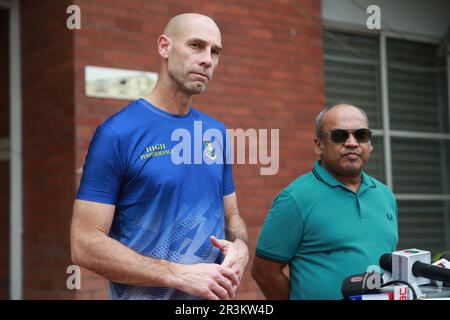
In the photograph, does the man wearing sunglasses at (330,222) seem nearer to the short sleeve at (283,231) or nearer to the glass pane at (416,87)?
the short sleeve at (283,231)

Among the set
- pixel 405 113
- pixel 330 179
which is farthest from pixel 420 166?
pixel 330 179

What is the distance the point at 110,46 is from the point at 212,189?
2.69 m

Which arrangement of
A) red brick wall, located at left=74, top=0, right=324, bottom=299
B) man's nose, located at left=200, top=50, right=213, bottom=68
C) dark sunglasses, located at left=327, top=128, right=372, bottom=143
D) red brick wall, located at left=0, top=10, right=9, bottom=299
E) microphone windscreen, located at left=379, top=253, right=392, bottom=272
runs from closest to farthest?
microphone windscreen, located at left=379, top=253, right=392, bottom=272
man's nose, located at left=200, top=50, right=213, bottom=68
dark sunglasses, located at left=327, top=128, right=372, bottom=143
red brick wall, located at left=74, top=0, right=324, bottom=299
red brick wall, located at left=0, top=10, right=9, bottom=299

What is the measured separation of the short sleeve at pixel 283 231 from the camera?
318cm

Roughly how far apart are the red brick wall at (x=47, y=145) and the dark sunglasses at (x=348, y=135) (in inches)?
87.9

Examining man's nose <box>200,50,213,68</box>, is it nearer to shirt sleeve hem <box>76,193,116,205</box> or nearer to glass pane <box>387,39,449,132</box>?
shirt sleeve hem <box>76,193,116,205</box>

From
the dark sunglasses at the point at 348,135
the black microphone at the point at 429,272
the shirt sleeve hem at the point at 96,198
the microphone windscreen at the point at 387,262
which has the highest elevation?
the dark sunglasses at the point at 348,135

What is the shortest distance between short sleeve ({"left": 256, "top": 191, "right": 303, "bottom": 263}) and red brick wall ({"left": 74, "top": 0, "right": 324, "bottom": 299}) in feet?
6.14

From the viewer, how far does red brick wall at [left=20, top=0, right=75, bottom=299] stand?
493 centimetres

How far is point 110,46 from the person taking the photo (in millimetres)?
4953

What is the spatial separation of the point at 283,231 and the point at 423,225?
3.99 m

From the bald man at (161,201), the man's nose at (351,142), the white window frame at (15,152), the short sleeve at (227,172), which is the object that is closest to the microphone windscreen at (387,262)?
the bald man at (161,201)

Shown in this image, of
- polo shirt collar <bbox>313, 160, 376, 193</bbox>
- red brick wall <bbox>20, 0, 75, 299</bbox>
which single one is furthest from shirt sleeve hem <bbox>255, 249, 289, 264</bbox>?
red brick wall <bbox>20, 0, 75, 299</bbox>

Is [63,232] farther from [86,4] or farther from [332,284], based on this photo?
[332,284]
